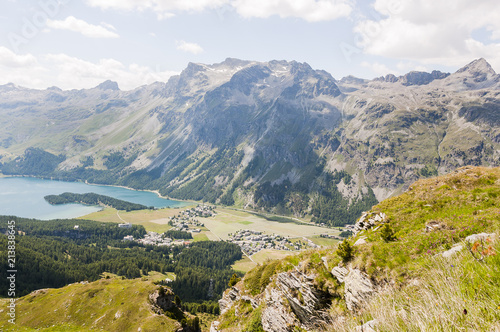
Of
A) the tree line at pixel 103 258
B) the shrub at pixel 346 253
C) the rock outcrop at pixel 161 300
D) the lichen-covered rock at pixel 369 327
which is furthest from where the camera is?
the tree line at pixel 103 258

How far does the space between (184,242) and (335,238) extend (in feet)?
372

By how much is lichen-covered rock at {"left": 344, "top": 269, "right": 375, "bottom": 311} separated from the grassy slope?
40.5 m

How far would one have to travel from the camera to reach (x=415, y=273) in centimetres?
1272

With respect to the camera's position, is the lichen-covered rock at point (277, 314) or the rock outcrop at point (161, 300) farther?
the rock outcrop at point (161, 300)

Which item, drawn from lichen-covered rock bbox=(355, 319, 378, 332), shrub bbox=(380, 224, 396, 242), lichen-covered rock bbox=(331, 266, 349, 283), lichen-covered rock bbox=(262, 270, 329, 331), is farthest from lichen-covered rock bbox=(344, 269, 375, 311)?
lichen-covered rock bbox=(355, 319, 378, 332)

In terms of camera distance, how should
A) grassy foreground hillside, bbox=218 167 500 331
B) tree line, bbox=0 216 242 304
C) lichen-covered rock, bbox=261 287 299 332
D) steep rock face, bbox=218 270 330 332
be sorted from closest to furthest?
grassy foreground hillside, bbox=218 167 500 331
steep rock face, bbox=218 270 330 332
lichen-covered rock, bbox=261 287 299 332
tree line, bbox=0 216 242 304

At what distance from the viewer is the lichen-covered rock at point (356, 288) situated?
607 inches

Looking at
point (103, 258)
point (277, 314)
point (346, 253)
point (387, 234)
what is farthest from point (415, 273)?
point (103, 258)

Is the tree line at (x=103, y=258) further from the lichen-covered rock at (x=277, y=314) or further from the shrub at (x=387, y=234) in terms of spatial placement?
the shrub at (x=387, y=234)

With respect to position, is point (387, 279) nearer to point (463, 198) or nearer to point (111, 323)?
point (463, 198)

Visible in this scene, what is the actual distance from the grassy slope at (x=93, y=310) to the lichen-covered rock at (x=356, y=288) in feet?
133

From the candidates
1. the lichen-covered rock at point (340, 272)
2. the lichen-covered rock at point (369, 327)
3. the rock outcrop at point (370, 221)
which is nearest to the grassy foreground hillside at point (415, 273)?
the lichen-covered rock at point (369, 327)

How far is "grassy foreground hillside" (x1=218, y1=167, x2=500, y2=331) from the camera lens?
457cm

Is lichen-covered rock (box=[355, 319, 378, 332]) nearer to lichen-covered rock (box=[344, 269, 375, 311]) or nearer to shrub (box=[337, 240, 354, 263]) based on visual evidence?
lichen-covered rock (box=[344, 269, 375, 311])
